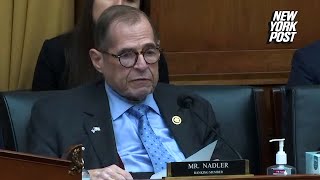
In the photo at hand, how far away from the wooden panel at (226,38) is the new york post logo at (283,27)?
2 cm

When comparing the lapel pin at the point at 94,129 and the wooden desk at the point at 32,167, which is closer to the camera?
the wooden desk at the point at 32,167

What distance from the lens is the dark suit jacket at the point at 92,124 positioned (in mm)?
2256

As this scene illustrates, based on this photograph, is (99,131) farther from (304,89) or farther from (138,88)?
(304,89)

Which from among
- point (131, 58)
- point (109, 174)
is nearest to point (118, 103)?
point (131, 58)

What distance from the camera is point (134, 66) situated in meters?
2.35

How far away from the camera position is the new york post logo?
11.7ft

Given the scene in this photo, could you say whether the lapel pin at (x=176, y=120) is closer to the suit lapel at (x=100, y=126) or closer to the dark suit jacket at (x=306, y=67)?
the suit lapel at (x=100, y=126)

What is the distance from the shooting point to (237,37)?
3.60 meters

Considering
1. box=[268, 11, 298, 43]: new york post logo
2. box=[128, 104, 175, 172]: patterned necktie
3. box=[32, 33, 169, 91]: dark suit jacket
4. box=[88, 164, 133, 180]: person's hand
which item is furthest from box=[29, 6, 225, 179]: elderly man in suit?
box=[268, 11, 298, 43]: new york post logo

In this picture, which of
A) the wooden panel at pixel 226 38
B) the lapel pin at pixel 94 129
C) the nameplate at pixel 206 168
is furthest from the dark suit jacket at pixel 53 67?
the nameplate at pixel 206 168

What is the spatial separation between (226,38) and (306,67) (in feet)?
2.36

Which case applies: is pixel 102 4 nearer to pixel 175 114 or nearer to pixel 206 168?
pixel 175 114

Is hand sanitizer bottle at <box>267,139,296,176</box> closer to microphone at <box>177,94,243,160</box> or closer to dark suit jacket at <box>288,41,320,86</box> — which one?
microphone at <box>177,94,243,160</box>

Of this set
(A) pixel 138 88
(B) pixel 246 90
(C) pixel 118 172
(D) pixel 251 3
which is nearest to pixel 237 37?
(D) pixel 251 3
